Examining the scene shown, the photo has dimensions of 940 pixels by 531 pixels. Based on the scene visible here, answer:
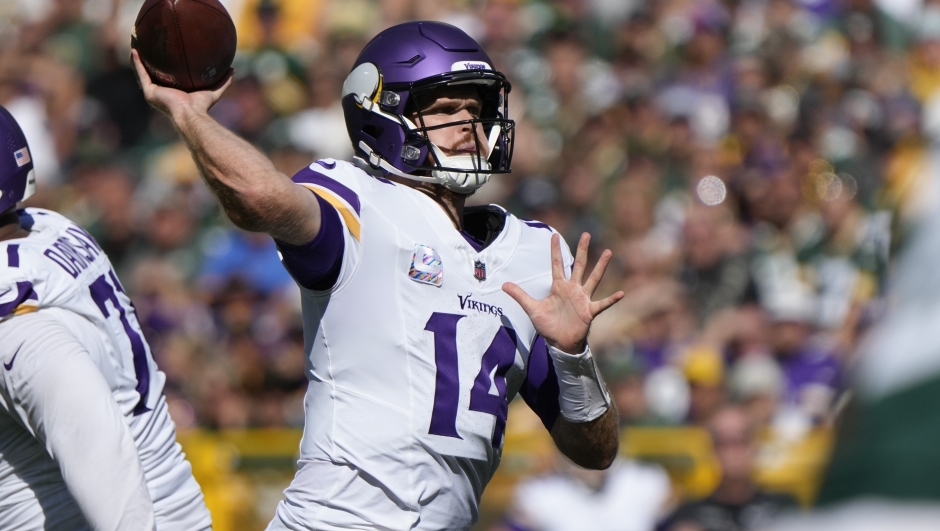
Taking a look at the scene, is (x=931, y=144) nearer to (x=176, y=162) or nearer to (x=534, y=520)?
(x=534, y=520)

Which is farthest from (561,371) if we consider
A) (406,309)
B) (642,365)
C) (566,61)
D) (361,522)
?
(566,61)

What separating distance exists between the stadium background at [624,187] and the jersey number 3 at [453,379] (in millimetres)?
3280

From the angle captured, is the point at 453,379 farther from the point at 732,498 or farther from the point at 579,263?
the point at 732,498

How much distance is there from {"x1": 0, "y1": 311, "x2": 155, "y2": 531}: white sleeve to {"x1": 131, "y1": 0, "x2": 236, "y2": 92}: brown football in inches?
31.3

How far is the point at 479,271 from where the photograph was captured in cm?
351

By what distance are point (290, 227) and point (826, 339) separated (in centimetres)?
515

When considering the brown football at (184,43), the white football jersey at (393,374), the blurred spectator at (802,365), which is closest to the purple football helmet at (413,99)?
the white football jersey at (393,374)

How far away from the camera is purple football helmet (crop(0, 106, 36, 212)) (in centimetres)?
374

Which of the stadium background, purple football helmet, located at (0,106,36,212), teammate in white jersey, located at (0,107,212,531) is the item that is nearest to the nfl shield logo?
teammate in white jersey, located at (0,107,212,531)

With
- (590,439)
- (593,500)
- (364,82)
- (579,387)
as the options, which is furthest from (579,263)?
(593,500)

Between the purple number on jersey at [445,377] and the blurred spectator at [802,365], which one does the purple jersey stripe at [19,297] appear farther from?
the blurred spectator at [802,365]

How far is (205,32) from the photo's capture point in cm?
342

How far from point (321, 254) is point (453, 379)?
1.70 feet

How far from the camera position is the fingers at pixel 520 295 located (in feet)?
11.0
